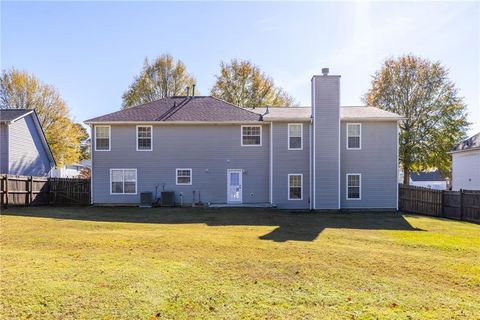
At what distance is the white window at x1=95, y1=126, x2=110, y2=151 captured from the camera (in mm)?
18516

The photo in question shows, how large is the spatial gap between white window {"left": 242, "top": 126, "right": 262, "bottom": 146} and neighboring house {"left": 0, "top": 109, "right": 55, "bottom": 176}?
44.6ft

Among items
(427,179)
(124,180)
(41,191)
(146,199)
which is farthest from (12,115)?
(427,179)

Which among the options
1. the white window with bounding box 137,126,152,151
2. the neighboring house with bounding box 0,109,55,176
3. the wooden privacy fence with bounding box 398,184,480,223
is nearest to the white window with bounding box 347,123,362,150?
the wooden privacy fence with bounding box 398,184,480,223

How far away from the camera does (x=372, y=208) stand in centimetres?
1812

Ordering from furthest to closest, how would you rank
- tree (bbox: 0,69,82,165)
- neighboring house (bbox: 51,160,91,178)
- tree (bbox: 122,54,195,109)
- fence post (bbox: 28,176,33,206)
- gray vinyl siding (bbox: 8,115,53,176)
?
neighboring house (bbox: 51,160,91,178) → tree (bbox: 122,54,195,109) → tree (bbox: 0,69,82,165) → gray vinyl siding (bbox: 8,115,53,176) → fence post (bbox: 28,176,33,206)

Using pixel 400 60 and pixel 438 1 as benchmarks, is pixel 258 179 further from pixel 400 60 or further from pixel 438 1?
pixel 400 60

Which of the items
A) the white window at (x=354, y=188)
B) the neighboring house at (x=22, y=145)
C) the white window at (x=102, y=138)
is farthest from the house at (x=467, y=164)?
the neighboring house at (x=22, y=145)

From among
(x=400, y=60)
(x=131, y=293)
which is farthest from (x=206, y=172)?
(x=400, y=60)

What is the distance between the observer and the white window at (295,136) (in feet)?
59.5

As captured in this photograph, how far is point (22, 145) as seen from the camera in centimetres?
2123

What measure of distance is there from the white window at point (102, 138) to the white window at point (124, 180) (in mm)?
1369

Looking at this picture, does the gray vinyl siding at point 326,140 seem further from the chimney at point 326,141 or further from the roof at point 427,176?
the roof at point 427,176

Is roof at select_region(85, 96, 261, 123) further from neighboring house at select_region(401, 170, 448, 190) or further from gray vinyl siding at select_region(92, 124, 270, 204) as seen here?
neighboring house at select_region(401, 170, 448, 190)

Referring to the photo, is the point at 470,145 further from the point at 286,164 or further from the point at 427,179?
the point at 427,179
